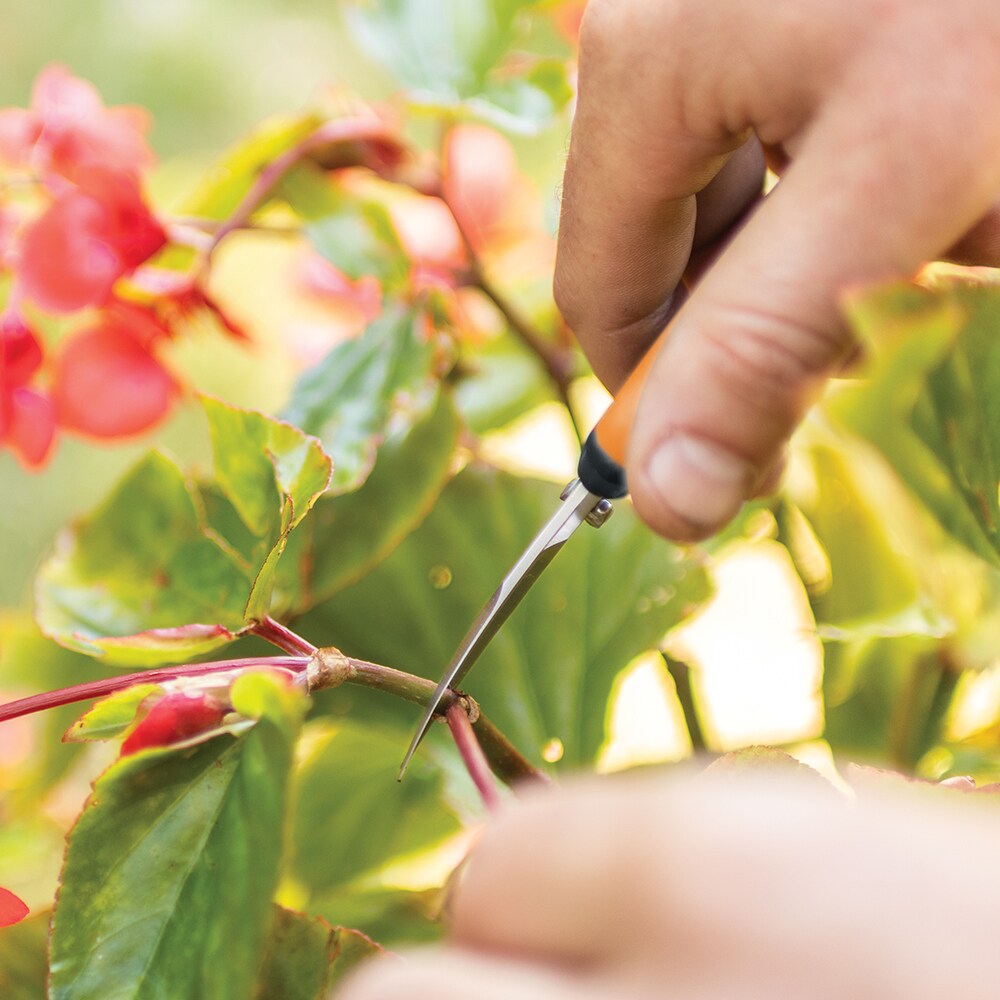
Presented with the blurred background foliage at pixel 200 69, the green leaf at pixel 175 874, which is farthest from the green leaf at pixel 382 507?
the blurred background foliage at pixel 200 69

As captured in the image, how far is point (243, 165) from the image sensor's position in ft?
1.35

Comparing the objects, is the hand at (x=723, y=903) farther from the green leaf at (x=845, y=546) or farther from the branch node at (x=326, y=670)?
the green leaf at (x=845, y=546)

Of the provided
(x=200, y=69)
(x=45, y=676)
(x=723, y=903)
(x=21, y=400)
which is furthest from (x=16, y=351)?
(x=200, y=69)

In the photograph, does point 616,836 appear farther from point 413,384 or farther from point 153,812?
point 413,384

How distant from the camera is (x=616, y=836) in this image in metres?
0.15

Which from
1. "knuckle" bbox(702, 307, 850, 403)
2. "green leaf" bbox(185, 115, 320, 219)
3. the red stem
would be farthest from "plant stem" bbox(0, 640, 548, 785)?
"green leaf" bbox(185, 115, 320, 219)

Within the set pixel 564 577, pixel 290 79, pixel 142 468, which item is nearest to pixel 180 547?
pixel 142 468

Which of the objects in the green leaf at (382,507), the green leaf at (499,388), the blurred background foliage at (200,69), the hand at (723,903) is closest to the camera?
the hand at (723,903)

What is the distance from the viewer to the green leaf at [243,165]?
0.41 metres

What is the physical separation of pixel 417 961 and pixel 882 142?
0.19 metres

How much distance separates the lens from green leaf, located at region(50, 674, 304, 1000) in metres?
0.23

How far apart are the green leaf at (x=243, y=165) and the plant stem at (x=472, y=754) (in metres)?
0.24

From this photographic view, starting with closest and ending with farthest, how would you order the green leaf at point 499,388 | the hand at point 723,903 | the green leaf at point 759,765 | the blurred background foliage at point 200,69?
the hand at point 723,903 → the green leaf at point 759,765 → the green leaf at point 499,388 → the blurred background foliage at point 200,69

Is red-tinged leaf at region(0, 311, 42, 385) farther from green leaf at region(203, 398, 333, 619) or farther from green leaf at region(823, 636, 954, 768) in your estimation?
green leaf at region(823, 636, 954, 768)
